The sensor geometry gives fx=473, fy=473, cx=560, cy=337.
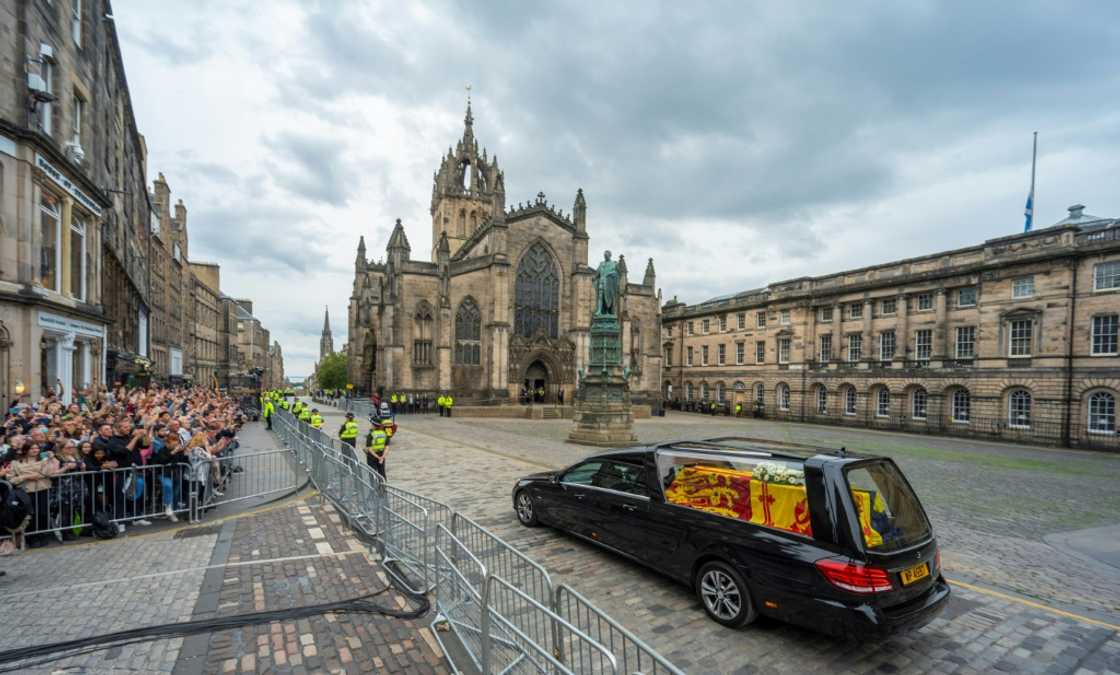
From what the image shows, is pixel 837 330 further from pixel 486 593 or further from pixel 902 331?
pixel 486 593

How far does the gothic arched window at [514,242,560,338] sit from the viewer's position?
39688 millimetres

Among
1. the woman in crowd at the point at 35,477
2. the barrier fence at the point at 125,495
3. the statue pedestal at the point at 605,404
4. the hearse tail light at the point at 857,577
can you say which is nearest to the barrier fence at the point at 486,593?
the hearse tail light at the point at 857,577

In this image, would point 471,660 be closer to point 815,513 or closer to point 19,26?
point 815,513

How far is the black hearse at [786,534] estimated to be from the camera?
3906mm

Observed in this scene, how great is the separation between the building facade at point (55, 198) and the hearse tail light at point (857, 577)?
1556cm

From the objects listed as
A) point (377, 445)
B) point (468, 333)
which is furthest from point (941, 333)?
point (377, 445)

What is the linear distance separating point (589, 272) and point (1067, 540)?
34.9 m

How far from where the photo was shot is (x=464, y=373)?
3706cm

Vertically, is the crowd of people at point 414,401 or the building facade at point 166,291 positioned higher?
the building facade at point 166,291

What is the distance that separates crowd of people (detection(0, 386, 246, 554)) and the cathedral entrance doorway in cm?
3096

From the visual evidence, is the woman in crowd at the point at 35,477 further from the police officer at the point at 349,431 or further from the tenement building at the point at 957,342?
the tenement building at the point at 957,342

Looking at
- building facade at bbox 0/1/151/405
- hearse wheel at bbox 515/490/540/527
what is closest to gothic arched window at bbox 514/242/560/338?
building facade at bbox 0/1/151/405

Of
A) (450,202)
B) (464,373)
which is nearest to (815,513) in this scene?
(464,373)

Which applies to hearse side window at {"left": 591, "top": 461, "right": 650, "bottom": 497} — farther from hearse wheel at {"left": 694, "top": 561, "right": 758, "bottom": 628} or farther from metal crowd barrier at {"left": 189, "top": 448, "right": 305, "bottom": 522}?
metal crowd barrier at {"left": 189, "top": 448, "right": 305, "bottom": 522}
